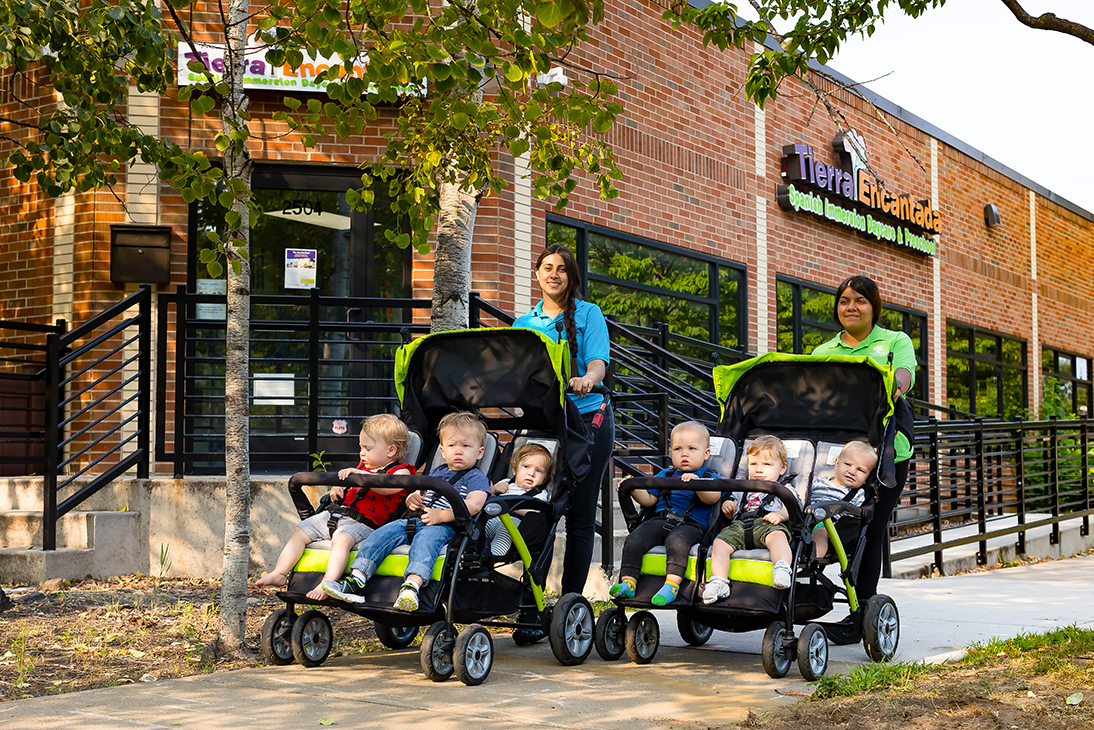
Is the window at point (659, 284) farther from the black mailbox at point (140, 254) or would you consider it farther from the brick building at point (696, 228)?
the black mailbox at point (140, 254)

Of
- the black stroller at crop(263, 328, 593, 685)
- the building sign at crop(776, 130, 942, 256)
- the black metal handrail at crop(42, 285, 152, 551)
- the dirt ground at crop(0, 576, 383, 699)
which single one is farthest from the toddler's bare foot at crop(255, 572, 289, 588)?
the building sign at crop(776, 130, 942, 256)

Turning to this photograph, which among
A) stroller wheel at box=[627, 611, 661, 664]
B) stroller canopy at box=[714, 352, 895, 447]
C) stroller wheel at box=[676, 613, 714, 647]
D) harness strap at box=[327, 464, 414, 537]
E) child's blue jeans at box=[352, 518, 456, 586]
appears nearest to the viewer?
child's blue jeans at box=[352, 518, 456, 586]

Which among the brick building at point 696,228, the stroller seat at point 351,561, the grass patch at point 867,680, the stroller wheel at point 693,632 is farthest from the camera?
the brick building at point 696,228

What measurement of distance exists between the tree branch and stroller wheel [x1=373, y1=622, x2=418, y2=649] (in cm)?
425

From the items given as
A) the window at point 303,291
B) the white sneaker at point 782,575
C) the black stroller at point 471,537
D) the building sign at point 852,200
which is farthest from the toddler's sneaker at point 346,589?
the building sign at point 852,200

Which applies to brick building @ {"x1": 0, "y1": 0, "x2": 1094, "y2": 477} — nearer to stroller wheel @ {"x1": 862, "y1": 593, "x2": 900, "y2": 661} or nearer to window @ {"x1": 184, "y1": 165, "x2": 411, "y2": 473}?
window @ {"x1": 184, "y1": 165, "x2": 411, "y2": 473}

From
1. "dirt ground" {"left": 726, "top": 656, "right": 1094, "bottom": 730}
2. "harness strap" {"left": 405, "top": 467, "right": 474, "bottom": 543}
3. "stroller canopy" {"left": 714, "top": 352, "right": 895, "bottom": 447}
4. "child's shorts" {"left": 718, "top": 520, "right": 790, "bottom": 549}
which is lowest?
"dirt ground" {"left": 726, "top": 656, "right": 1094, "bottom": 730}

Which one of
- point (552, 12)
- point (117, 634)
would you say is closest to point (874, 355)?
point (552, 12)

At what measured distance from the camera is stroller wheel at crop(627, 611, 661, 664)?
5250mm

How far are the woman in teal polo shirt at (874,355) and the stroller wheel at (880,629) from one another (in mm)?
154

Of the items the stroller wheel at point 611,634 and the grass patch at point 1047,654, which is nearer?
the grass patch at point 1047,654

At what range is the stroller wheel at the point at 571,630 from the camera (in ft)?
16.7

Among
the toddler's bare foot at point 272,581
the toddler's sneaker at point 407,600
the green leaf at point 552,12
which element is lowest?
the toddler's sneaker at point 407,600

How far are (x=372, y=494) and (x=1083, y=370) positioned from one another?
24.9 meters
